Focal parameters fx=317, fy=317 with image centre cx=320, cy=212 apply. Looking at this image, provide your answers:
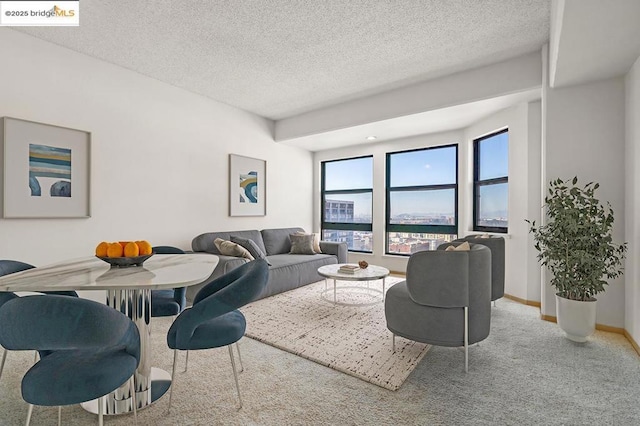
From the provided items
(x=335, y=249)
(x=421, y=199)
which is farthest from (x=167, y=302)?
(x=421, y=199)

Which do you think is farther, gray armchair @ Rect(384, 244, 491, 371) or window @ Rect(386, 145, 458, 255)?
window @ Rect(386, 145, 458, 255)

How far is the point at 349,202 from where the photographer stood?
21.5 feet

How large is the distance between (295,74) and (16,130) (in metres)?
2.89

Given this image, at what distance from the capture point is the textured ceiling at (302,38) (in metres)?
2.69

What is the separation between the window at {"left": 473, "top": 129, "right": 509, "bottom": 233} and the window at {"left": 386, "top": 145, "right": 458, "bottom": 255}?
393 millimetres

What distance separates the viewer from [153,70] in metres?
3.81

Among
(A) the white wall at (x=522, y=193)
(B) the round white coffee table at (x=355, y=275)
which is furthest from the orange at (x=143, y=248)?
(A) the white wall at (x=522, y=193)

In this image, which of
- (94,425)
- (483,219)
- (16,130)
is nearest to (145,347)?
(94,425)

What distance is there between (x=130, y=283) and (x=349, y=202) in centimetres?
533

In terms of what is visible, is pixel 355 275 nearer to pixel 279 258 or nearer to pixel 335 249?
pixel 279 258

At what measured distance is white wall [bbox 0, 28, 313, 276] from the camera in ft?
10.0

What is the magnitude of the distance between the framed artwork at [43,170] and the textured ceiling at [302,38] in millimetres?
936

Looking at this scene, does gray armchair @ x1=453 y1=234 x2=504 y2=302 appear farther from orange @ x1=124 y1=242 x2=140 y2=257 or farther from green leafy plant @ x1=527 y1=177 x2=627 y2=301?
orange @ x1=124 y1=242 x2=140 y2=257

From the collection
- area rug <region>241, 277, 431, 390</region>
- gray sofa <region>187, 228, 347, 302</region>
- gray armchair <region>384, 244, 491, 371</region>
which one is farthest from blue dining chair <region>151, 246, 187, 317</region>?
gray armchair <region>384, 244, 491, 371</region>
